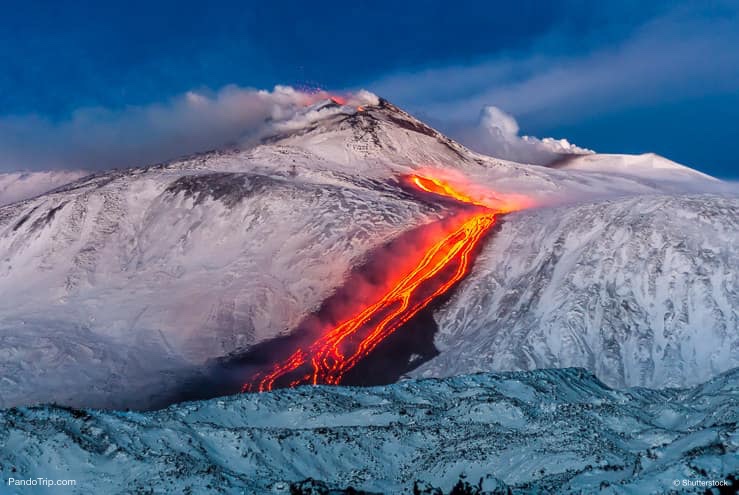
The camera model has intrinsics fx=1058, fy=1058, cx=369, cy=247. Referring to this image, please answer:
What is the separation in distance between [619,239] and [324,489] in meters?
63.1

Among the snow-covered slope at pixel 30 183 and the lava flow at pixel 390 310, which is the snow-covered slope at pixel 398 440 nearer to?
the lava flow at pixel 390 310

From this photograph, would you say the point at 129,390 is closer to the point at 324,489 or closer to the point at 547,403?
the point at 547,403

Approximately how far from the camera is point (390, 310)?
84.6 metres

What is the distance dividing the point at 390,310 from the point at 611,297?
56.7 ft

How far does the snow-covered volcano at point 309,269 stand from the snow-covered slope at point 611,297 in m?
0.16

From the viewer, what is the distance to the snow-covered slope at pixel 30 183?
523 feet

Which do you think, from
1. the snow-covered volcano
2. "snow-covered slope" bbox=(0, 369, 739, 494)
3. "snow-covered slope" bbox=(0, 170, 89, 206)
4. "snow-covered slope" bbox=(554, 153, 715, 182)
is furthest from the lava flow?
"snow-covered slope" bbox=(0, 170, 89, 206)

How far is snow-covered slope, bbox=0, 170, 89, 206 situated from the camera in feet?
523

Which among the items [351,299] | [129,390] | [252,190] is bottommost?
[129,390]

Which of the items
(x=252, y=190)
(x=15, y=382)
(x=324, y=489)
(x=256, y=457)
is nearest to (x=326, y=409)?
(x=256, y=457)

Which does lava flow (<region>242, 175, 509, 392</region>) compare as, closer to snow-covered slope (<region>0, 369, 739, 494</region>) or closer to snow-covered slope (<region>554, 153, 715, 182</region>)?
snow-covered slope (<region>0, 369, 739, 494</region>)

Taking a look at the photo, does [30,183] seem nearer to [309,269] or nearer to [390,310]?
[309,269]

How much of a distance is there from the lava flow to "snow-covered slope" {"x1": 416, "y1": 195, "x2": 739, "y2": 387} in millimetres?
2156

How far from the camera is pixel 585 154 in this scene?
155m
